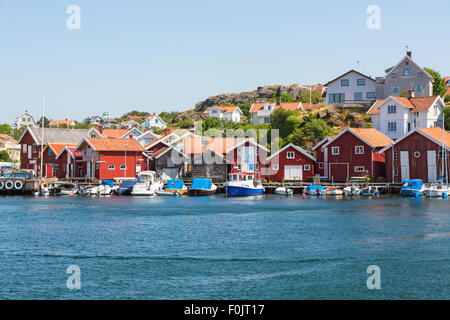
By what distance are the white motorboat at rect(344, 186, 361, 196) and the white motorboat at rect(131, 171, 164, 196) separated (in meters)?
20.7

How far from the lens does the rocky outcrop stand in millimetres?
144125

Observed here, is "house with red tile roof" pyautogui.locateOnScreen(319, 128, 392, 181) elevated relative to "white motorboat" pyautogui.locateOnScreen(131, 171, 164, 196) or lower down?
elevated

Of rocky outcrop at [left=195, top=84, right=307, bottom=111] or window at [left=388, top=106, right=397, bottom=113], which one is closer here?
window at [left=388, top=106, right=397, bottom=113]

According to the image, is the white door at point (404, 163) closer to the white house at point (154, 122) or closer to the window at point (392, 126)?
the window at point (392, 126)

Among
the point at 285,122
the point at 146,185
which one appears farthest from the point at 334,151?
the point at 146,185

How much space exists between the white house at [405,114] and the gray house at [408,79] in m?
6.36

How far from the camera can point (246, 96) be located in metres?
151

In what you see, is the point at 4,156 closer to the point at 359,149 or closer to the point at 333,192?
the point at 333,192

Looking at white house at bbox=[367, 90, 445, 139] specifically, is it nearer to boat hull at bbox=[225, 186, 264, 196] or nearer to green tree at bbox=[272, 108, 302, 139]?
green tree at bbox=[272, 108, 302, 139]

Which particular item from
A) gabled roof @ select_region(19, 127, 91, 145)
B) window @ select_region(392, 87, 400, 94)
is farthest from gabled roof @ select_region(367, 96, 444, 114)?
gabled roof @ select_region(19, 127, 91, 145)

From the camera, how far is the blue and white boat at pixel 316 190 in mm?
62031

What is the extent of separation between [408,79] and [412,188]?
2663cm

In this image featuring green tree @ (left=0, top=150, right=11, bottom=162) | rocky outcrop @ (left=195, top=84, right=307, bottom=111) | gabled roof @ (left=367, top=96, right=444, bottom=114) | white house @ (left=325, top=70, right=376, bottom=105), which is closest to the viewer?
gabled roof @ (left=367, top=96, right=444, bottom=114)
